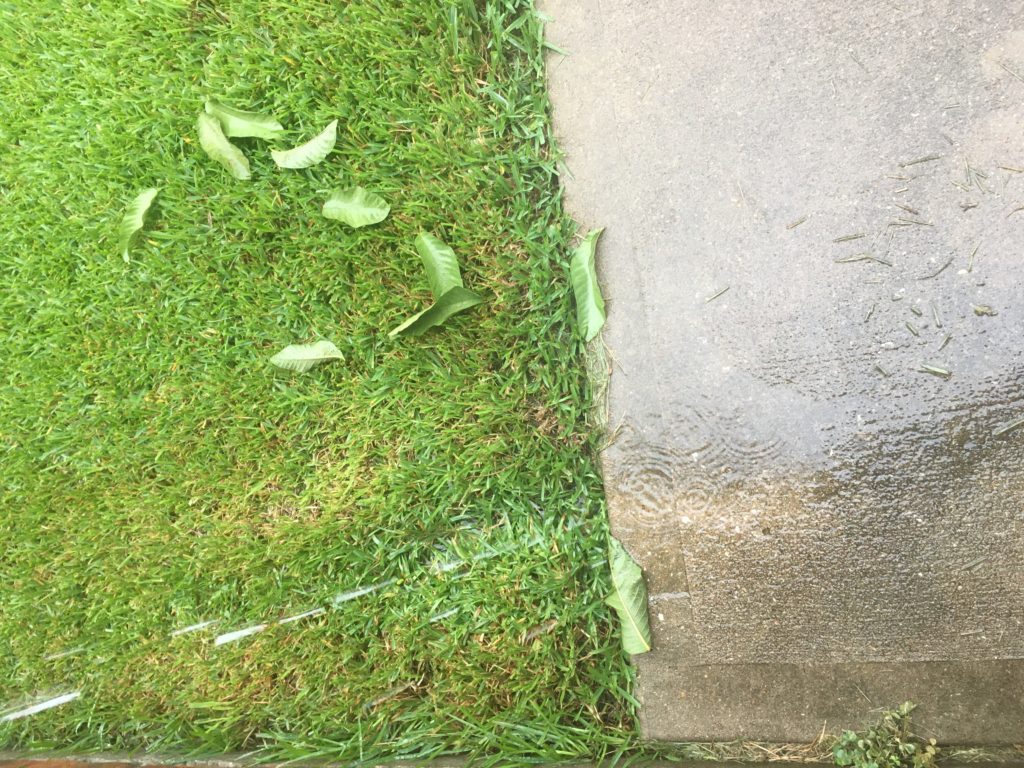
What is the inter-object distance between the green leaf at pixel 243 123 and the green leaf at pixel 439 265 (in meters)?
0.64

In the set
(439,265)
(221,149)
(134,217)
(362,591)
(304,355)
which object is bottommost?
(362,591)

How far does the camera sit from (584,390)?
6.97 feet

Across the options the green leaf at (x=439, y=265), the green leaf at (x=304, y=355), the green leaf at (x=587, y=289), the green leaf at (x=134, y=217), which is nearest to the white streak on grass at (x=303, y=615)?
the green leaf at (x=304, y=355)

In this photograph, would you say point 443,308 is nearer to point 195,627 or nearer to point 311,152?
point 311,152

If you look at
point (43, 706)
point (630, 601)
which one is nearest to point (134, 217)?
point (43, 706)

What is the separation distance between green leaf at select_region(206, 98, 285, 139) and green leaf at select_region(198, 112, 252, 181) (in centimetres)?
2

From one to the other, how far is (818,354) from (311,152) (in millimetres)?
1618

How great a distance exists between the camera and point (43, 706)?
8.04ft

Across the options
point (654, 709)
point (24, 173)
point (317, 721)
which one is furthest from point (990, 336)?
point (24, 173)

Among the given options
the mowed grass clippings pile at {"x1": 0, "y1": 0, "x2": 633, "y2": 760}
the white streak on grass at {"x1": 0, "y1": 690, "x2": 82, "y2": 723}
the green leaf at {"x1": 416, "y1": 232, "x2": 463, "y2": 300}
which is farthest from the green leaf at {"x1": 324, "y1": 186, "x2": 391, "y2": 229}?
the white streak on grass at {"x1": 0, "y1": 690, "x2": 82, "y2": 723}

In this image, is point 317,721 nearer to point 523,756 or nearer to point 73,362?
point 523,756

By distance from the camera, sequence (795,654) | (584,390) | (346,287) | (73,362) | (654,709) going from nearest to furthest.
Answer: (795,654)
(654,709)
(584,390)
(346,287)
(73,362)

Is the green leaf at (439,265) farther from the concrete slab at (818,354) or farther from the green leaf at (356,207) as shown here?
the concrete slab at (818,354)

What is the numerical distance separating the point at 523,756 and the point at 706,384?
111 cm
